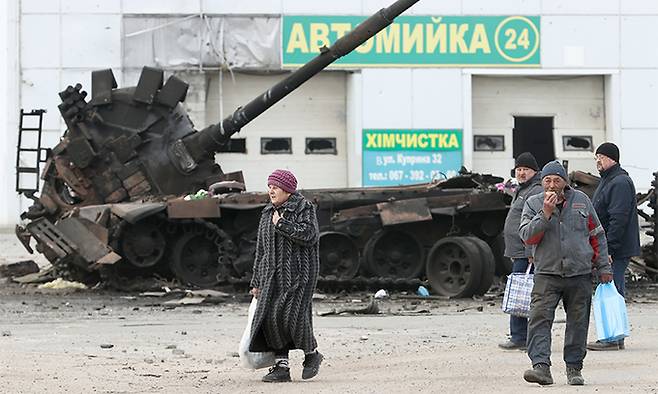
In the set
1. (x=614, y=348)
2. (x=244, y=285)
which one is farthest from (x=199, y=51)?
(x=614, y=348)

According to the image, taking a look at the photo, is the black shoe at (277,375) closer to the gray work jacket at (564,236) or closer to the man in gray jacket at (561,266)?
the man in gray jacket at (561,266)

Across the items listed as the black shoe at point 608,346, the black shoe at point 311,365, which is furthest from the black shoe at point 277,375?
the black shoe at point 608,346

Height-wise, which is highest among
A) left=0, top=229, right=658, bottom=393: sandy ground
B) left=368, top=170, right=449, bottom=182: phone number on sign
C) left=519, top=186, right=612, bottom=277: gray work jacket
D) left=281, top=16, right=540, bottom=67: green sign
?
left=281, top=16, right=540, bottom=67: green sign

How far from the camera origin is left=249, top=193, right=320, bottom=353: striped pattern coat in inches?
432

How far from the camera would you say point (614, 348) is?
41.5ft

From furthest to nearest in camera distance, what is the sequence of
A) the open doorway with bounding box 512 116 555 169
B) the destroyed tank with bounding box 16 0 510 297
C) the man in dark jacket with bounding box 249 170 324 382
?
the open doorway with bounding box 512 116 555 169 < the destroyed tank with bounding box 16 0 510 297 < the man in dark jacket with bounding box 249 170 324 382

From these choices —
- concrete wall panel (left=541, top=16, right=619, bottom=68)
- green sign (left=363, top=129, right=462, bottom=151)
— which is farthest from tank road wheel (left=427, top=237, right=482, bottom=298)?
concrete wall panel (left=541, top=16, right=619, bottom=68)

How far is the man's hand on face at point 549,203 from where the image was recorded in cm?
1028

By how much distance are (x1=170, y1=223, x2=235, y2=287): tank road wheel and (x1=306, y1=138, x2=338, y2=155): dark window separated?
13.3 meters

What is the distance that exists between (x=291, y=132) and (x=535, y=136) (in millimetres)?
5698

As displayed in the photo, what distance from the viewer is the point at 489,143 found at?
3478cm

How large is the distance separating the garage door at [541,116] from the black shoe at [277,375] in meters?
24.0

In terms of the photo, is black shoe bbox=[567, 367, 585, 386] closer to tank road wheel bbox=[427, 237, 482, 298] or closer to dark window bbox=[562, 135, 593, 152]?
tank road wheel bbox=[427, 237, 482, 298]

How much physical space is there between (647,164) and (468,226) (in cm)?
1478
